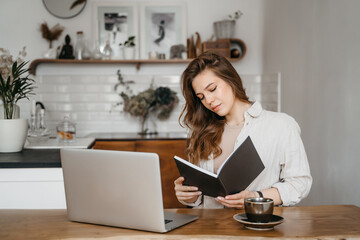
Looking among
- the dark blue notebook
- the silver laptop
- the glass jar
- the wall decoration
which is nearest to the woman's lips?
the dark blue notebook

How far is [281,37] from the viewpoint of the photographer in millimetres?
4109

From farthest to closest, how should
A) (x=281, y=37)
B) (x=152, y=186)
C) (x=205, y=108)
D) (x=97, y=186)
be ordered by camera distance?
(x=281, y=37), (x=205, y=108), (x=97, y=186), (x=152, y=186)

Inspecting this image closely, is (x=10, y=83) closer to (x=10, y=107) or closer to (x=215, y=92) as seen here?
(x=10, y=107)

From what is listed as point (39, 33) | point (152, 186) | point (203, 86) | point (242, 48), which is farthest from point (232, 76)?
point (39, 33)

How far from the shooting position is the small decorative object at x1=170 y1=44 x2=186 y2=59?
464 centimetres

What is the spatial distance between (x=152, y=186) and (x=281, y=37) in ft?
10.1

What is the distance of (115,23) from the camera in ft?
15.6

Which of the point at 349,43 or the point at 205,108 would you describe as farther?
the point at 349,43

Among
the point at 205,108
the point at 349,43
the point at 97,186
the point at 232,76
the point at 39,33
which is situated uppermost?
the point at 39,33

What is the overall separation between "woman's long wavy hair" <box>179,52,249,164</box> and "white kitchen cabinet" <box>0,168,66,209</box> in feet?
2.79

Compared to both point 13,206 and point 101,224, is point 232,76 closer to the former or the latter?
point 101,224

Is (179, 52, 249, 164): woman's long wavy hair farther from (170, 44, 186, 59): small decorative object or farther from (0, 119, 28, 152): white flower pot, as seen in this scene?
(170, 44, 186, 59): small decorative object

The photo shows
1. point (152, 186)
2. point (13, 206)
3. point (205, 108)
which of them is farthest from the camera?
point (13, 206)

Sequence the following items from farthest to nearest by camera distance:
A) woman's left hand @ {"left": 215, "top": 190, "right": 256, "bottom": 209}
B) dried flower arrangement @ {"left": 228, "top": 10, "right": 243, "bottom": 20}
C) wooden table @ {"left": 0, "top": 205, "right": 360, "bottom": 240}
A: dried flower arrangement @ {"left": 228, "top": 10, "right": 243, "bottom": 20} → woman's left hand @ {"left": 215, "top": 190, "right": 256, "bottom": 209} → wooden table @ {"left": 0, "top": 205, "right": 360, "bottom": 240}
